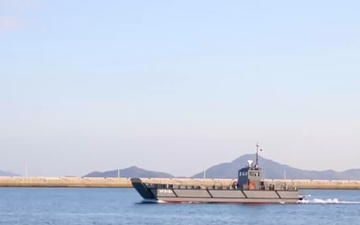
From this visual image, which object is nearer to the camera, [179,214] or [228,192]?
[179,214]

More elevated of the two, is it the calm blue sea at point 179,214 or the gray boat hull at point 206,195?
the gray boat hull at point 206,195

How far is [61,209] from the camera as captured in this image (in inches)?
3671

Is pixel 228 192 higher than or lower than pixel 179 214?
higher

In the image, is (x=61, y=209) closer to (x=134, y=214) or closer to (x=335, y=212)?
(x=134, y=214)

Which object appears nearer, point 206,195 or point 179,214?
point 179,214

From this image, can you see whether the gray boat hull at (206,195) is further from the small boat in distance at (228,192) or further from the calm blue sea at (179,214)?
the calm blue sea at (179,214)

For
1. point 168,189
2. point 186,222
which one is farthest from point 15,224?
point 168,189

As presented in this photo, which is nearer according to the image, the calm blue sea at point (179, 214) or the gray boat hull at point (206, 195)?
the calm blue sea at point (179, 214)

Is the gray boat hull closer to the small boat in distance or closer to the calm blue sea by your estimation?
the small boat in distance

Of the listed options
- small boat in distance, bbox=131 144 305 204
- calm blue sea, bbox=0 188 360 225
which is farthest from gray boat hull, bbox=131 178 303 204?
calm blue sea, bbox=0 188 360 225

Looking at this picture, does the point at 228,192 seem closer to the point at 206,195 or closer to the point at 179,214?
the point at 206,195

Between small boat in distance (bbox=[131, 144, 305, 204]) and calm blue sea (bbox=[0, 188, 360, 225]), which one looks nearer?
calm blue sea (bbox=[0, 188, 360, 225])

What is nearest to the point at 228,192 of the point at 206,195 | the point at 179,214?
the point at 206,195

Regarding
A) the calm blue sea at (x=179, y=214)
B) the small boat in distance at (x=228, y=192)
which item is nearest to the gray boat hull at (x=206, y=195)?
the small boat in distance at (x=228, y=192)
